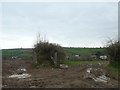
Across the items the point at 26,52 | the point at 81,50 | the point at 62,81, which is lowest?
the point at 62,81

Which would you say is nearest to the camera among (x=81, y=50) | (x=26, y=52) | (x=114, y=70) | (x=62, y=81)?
(x=62, y=81)

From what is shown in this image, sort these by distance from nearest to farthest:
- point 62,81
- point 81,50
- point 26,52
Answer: point 62,81 < point 26,52 < point 81,50

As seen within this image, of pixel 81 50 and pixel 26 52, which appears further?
pixel 81 50

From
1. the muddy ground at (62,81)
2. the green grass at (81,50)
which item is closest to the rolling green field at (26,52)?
the green grass at (81,50)

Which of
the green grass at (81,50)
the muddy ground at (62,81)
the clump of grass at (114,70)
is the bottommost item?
the muddy ground at (62,81)

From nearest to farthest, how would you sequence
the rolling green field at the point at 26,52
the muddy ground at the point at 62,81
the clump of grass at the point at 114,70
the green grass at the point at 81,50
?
the muddy ground at the point at 62,81, the clump of grass at the point at 114,70, the rolling green field at the point at 26,52, the green grass at the point at 81,50

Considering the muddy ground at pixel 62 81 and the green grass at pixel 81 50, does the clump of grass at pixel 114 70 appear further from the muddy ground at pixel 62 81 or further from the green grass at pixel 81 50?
the green grass at pixel 81 50

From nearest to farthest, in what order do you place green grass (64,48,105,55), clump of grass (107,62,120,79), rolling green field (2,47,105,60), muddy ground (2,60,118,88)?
muddy ground (2,60,118,88), clump of grass (107,62,120,79), rolling green field (2,47,105,60), green grass (64,48,105,55)

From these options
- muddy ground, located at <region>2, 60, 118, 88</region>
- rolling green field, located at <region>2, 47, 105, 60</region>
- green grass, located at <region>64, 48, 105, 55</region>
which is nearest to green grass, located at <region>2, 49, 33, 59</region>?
rolling green field, located at <region>2, 47, 105, 60</region>

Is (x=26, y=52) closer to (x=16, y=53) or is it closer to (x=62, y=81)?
(x=16, y=53)

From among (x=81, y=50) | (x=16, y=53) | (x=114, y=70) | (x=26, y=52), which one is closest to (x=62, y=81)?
(x=114, y=70)

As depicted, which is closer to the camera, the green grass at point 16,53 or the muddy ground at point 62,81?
the muddy ground at point 62,81

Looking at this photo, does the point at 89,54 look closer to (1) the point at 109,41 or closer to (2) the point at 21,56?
(2) the point at 21,56

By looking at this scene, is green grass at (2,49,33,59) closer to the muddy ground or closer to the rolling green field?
the rolling green field
